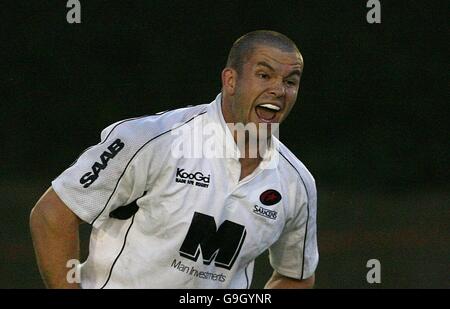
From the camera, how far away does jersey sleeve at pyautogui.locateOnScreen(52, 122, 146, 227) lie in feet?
11.9

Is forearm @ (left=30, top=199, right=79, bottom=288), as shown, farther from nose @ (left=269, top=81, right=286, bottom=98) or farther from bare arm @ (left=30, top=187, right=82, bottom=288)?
nose @ (left=269, top=81, right=286, bottom=98)

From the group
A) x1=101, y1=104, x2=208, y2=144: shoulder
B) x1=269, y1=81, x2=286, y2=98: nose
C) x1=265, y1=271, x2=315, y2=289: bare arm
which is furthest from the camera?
x1=265, y1=271, x2=315, y2=289: bare arm

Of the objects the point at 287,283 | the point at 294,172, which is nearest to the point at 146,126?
the point at 294,172

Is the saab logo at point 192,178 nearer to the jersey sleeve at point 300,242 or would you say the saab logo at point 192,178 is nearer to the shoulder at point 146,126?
the shoulder at point 146,126

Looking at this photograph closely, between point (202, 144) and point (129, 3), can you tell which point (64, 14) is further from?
point (202, 144)

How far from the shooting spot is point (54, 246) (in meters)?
3.57

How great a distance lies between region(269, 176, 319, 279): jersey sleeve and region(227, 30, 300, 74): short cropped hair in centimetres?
57

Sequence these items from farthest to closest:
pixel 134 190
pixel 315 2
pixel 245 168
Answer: pixel 315 2 < pixel 245 168 < pixel 134 190

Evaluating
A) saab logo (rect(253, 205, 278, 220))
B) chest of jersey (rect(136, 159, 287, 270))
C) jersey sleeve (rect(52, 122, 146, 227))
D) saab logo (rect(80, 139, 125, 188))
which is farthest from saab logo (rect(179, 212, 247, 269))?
saab logo (rect(80, 139, 125, 188))

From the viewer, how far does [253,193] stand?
3893 millimetres

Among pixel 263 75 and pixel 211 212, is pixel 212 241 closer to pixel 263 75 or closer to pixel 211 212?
pixel 211 212

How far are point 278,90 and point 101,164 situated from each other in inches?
30.0
